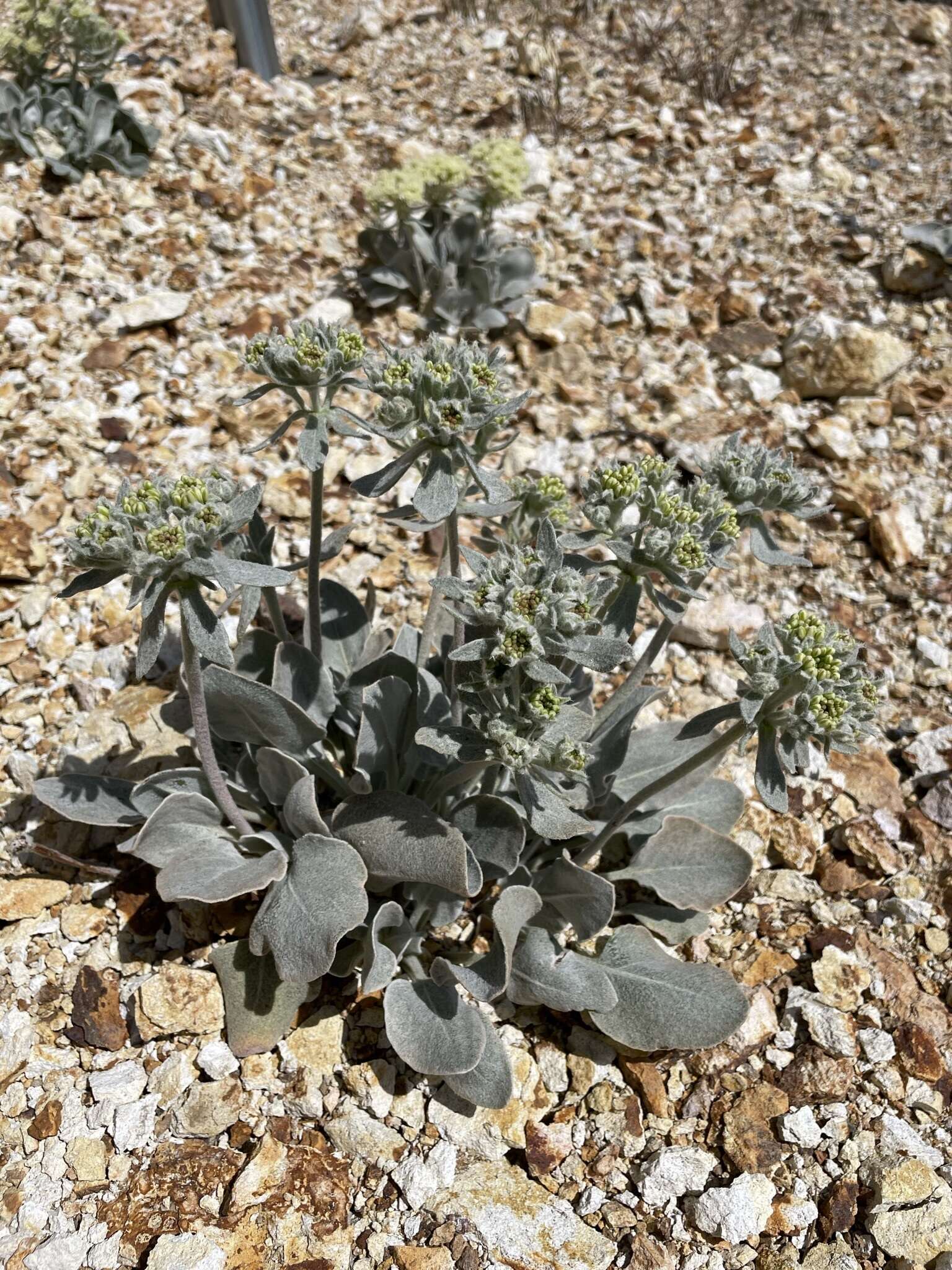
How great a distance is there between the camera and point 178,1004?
11.6ft

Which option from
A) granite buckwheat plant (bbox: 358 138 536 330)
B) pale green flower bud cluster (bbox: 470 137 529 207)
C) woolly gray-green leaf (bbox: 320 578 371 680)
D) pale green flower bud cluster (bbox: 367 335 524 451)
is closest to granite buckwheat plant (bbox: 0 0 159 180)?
granite buckwheat plant (bbox: 358 138 536 330)

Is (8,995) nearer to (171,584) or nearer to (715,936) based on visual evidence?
(171,584)

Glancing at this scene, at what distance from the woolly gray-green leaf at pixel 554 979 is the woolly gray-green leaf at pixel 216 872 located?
908 mm

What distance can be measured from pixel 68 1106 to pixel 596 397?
192 inches

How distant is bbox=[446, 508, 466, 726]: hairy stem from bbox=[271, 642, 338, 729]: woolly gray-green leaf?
524mm

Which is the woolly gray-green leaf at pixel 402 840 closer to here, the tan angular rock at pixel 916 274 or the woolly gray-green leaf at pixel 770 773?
the woolly gray-green leaf at pixel 770 773

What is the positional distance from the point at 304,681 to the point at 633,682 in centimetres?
128

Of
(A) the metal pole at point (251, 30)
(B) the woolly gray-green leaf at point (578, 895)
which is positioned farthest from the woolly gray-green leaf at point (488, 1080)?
(A) the metal pole at point (251, 30)

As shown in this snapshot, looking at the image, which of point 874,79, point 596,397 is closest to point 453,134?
point 596,397

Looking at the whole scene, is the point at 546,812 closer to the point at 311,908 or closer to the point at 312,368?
the point at 311,908

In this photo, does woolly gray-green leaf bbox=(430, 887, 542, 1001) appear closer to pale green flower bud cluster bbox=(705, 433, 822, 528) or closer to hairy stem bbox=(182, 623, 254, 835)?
hairy stem bbox=(182, 623, 254, 835)

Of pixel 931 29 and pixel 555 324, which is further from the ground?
pixel 931 29

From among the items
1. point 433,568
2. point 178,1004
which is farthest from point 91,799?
point 433,568

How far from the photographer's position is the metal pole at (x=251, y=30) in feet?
25.7
